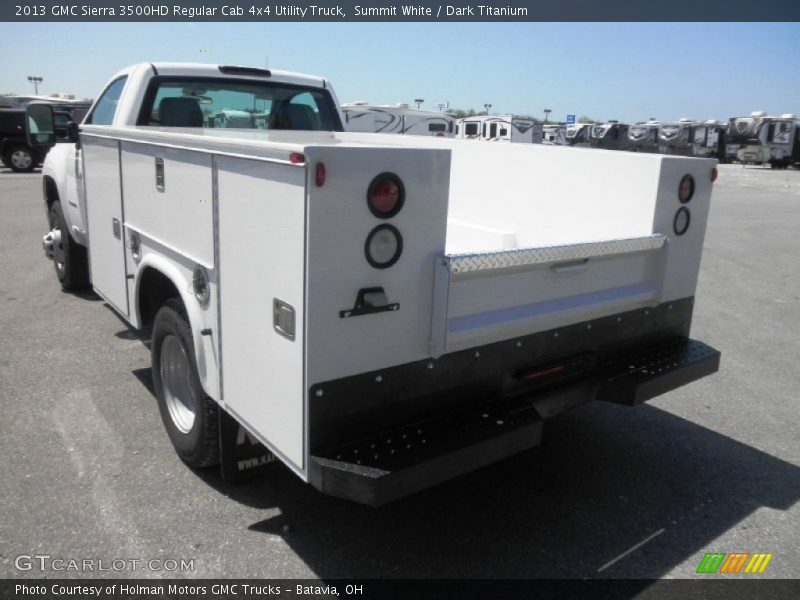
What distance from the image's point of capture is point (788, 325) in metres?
6.58

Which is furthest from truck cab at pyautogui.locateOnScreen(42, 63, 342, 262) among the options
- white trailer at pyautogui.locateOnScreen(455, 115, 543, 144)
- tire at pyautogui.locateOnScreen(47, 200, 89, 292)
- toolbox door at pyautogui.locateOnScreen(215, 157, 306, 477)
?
white trailer at pyautogui.locateOnScreen(455, 115, 543, 144)

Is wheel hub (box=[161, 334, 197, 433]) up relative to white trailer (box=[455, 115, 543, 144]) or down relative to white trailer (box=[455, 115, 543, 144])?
down

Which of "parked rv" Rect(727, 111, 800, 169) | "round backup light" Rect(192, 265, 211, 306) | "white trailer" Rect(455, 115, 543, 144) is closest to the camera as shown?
"round backup light" Rect(192, 265, 211, 306)

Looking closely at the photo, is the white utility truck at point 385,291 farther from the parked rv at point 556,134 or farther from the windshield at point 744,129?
the parked rv at point 556,134

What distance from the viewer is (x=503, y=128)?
33688 mm

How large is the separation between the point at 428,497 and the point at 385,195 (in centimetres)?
178

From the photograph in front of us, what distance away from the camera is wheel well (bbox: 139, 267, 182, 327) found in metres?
3.68

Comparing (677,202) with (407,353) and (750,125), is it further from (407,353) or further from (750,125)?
(750,125)

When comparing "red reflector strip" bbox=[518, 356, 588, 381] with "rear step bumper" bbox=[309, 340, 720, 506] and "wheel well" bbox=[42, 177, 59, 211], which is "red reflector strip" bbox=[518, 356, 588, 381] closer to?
"rear step bumper" bbox=[309, 340, 720, 506]

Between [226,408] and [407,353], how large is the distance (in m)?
0.87

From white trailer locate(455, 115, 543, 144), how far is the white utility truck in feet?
97.9

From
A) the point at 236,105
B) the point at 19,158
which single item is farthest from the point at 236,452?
the point at 19,158

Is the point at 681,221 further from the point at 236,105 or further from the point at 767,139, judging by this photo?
the point at 767,139

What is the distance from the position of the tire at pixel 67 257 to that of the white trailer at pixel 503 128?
27.6 m
